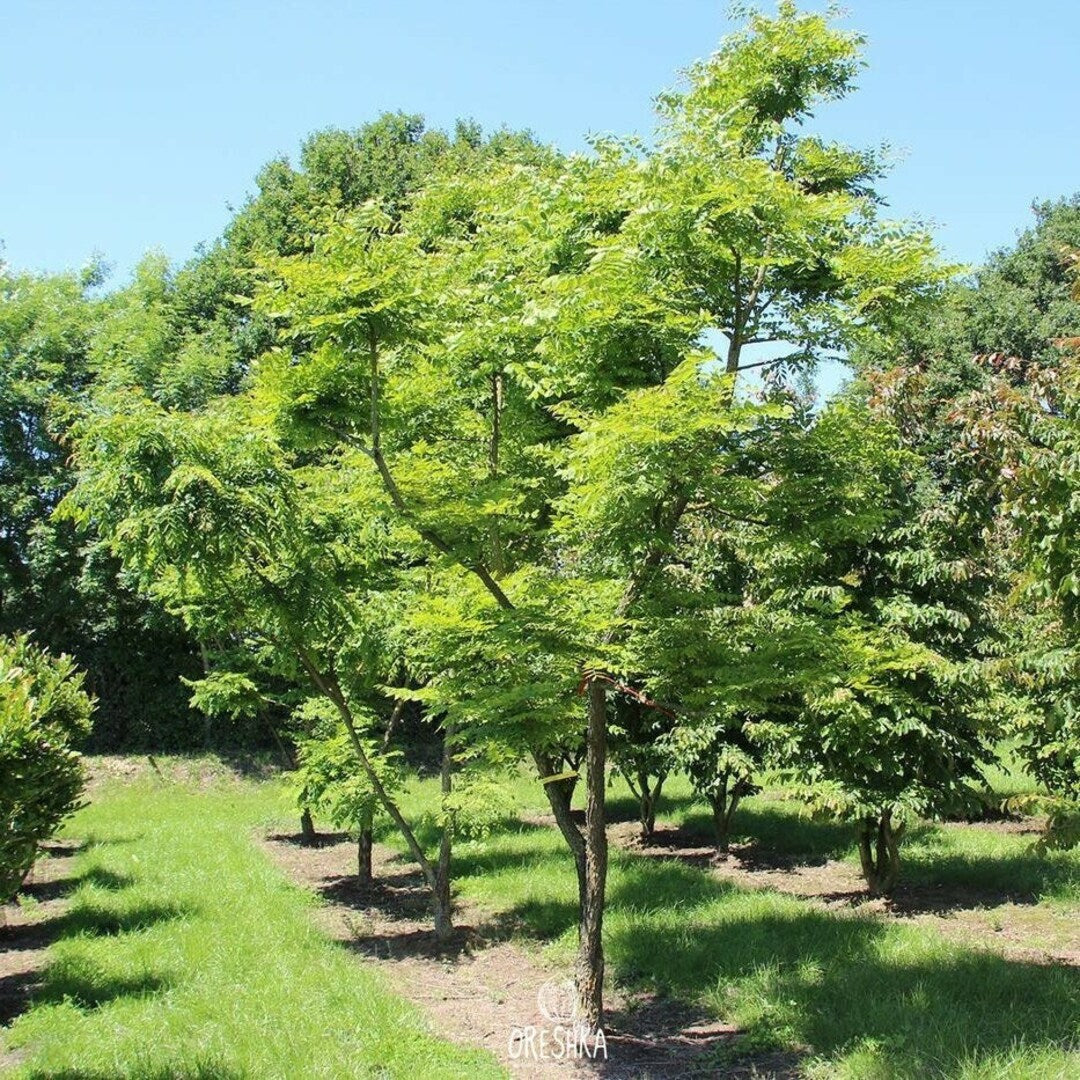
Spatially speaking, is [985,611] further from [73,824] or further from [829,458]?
[73,824]

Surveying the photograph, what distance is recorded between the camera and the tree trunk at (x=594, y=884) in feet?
22.0

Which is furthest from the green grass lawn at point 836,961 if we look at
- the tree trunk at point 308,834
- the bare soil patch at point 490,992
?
the tree trunk at point 308,834

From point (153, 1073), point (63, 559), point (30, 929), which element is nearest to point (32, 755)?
point (153, 1073)

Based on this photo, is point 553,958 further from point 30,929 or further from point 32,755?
point 30,929

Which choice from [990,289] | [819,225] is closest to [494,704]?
[819,225]

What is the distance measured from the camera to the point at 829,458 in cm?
632

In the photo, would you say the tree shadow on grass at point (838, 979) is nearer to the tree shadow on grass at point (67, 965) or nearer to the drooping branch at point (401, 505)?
the drooping branch at point (401, 505)

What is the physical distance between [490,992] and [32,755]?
4179 mm

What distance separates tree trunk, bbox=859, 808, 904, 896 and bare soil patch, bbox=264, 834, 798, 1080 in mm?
3923

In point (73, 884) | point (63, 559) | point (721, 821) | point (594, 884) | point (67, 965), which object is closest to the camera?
point (594, 884)

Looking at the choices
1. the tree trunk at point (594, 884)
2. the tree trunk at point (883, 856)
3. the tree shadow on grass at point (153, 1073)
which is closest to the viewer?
the tree shadow on grass at point (153, 1073)

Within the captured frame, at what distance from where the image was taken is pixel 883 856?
34.3 feet

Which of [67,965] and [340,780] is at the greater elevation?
[340,780]

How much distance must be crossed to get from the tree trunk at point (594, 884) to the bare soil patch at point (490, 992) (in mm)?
378
